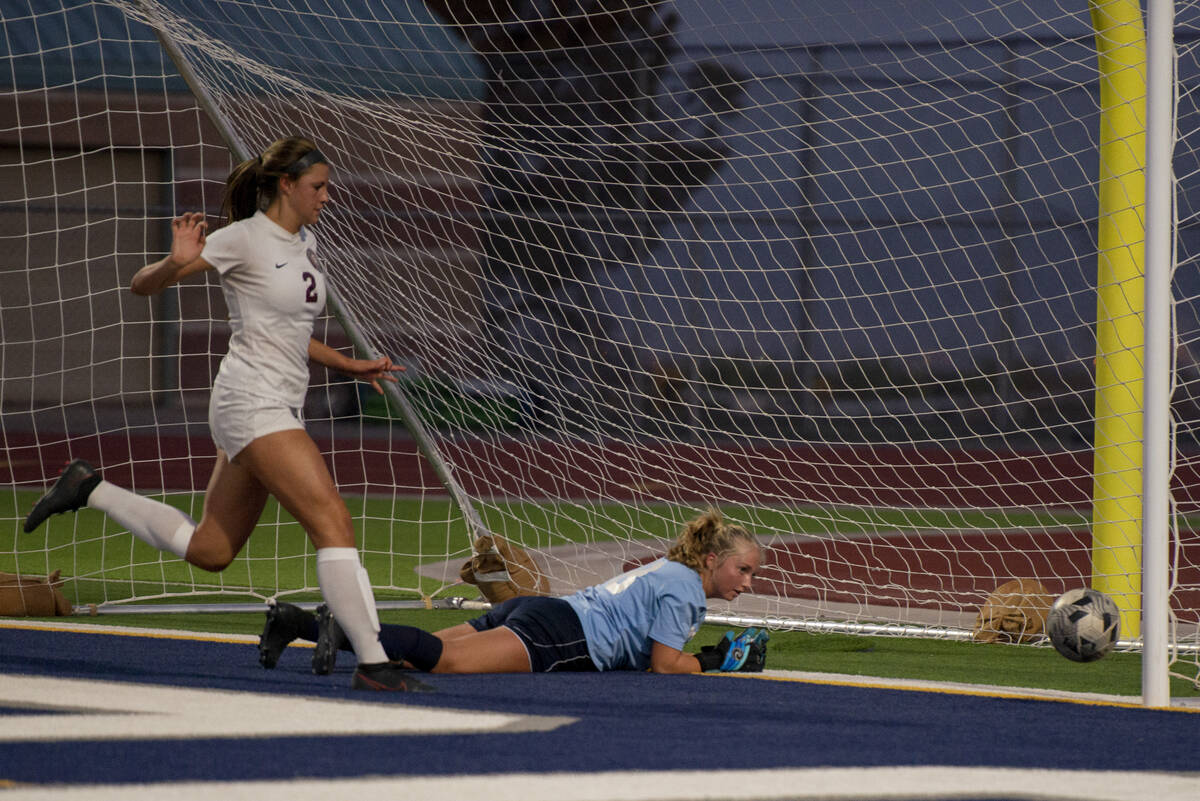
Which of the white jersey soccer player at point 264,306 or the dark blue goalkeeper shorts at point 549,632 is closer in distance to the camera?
the white jersey soccer player at point 264,306

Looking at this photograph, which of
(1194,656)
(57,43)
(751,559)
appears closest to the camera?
(751,559)

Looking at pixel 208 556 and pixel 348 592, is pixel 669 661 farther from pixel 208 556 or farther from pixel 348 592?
pixel 208 556

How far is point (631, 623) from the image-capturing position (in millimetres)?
5641

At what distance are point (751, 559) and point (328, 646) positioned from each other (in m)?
1.47

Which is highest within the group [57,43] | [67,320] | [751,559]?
[57,43]

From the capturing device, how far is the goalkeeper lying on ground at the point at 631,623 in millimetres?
5492

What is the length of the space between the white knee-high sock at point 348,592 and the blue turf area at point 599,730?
7.9 inches

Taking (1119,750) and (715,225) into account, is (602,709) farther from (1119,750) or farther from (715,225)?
(715,225)

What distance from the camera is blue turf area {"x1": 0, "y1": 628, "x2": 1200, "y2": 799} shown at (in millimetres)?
3648

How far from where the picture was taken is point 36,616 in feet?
22.8

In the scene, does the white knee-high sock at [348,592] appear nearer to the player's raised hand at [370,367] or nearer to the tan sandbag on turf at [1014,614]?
the player's raised hand at [370,367]

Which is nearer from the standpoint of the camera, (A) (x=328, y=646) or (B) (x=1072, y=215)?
(A) (x=328, y=646)

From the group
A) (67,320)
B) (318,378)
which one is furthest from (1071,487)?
(67,320)

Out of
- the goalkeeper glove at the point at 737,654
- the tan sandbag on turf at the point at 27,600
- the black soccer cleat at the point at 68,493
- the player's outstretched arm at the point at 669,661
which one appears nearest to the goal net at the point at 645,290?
the tan sandbag on turf at the point at 27,600
